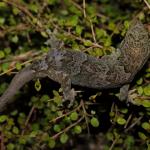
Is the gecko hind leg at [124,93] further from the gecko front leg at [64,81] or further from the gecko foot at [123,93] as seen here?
the gecko front leg at [64,81]

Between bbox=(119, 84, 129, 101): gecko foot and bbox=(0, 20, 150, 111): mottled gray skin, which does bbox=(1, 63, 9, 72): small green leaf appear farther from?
bbox=(119, 84, 129, 101): gecko foot

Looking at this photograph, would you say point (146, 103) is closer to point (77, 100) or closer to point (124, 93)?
point (124, 93)

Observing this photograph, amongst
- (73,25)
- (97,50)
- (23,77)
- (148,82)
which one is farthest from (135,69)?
(23,77)

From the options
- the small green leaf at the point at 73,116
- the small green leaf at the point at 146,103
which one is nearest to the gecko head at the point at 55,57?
the small green leaf at the point at 73,116

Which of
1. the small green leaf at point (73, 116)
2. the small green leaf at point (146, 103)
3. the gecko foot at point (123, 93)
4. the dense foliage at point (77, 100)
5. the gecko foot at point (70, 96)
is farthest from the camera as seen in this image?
the gecko foot at point (70, 96)

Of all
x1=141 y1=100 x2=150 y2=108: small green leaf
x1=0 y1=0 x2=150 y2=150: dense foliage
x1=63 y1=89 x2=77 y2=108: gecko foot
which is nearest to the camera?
x1=141 y1=100 x2=150 y2=108: small green leaf

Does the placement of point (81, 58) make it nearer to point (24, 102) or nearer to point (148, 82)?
point (148, 82)

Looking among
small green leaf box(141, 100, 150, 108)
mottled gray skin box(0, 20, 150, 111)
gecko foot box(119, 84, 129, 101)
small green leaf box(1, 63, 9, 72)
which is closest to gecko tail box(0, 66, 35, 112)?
mottled gray skin box(0, 20, 150, 111)

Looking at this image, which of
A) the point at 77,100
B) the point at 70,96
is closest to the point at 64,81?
the point at 70,96
